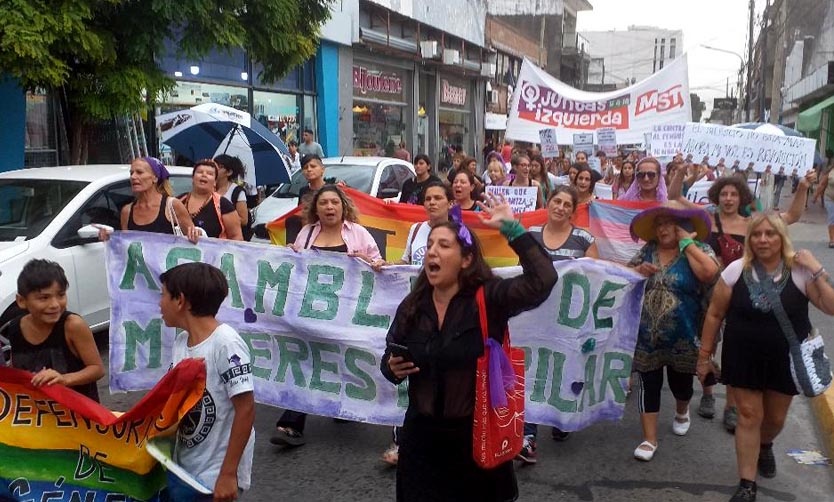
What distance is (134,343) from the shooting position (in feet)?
17.2

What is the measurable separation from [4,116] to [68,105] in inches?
82.8

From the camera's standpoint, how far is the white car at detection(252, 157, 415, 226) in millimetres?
10797

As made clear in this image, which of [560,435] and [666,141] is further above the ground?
[666,141]

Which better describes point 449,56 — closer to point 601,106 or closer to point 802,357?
point 601,106

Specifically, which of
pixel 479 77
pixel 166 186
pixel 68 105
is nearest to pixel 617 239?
pixel 166 186

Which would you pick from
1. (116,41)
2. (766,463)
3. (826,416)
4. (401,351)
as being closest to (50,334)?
(401,351)

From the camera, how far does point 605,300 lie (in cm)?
481

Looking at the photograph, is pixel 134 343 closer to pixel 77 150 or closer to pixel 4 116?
pixel 77 150

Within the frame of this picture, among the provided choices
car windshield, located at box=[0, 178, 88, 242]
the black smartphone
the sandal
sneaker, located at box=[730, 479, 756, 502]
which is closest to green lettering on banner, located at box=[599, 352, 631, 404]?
the sandal

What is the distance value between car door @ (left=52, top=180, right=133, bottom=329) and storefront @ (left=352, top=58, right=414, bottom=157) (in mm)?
16385

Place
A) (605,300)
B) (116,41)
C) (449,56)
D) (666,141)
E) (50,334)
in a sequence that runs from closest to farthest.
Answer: (50,334) < (605,300) < (116,41) < (666,141) < (449,56)

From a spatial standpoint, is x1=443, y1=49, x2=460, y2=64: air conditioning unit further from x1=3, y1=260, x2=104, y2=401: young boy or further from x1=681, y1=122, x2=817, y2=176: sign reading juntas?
x1=3, y1=260, x2=104, y2=401: young boy

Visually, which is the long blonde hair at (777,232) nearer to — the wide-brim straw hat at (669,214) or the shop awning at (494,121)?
the wide-brim straw hat at (669,214)

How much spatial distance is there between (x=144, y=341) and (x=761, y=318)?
376cm
